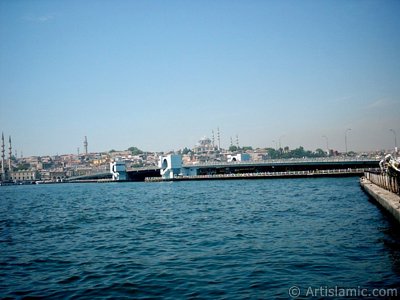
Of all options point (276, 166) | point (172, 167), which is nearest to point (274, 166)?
point (276, 166)

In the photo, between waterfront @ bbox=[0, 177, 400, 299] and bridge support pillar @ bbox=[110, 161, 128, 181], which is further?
bridge support pillar @ bbox=[110, 161, 128, 181]

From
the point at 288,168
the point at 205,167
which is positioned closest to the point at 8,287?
the point at 288,168

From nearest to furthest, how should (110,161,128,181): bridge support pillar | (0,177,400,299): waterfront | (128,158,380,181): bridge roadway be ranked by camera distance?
(0,177,400,299): waterfront < (128,158,380,181): bridge roadway < (110,161,128,181): bridge support pillar

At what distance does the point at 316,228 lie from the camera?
→ 1816 centimetres

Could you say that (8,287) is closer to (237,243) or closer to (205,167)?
(237,243)

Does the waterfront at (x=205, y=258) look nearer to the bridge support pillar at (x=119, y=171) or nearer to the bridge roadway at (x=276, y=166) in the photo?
the bridge roadway at (x=276, y=166)

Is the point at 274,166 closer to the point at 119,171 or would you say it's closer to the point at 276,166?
the point at 276,166

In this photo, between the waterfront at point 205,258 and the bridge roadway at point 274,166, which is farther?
the bridge roadway at point 274,166

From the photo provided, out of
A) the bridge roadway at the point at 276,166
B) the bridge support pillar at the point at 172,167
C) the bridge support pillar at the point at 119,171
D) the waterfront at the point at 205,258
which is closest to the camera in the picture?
the waterfront at the point at 205,258

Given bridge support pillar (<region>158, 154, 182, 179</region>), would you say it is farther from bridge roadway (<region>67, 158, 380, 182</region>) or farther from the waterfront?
the waterfront

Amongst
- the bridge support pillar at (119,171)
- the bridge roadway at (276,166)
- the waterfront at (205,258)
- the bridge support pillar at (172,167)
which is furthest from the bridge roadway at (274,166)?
the waterfront at (205,258)

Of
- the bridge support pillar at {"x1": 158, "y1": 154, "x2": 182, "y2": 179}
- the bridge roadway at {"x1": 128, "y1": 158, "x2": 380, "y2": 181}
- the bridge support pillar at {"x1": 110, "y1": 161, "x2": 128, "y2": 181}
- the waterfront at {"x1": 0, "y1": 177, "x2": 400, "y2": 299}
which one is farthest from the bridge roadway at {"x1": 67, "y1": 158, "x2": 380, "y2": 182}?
the waterfront at {"x1": 0, "y1": 177, "x2": 400, "y2": 299}

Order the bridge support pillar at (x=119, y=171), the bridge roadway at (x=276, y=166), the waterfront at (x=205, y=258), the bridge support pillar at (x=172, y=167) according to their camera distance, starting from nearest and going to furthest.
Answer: the waterfront at (x=205, y=258) < the bridge roadway at (x=276, y=166) < the bridge support pillar at (x=172, y=167) < the bridge support pillar at (x=119, y=171)

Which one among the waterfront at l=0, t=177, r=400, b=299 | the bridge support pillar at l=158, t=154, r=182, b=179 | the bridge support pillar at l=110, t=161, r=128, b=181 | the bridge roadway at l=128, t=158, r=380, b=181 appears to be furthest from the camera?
the bridge support pillar at l=110, t=161, r=128, b=181
